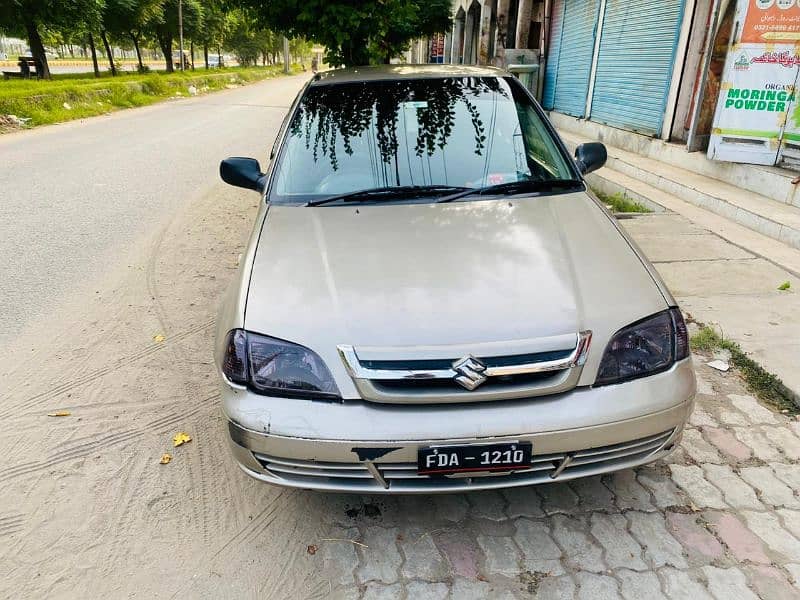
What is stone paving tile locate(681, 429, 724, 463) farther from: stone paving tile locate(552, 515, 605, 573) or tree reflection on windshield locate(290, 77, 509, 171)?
tree reflection on windshield locate(290, 77, 509, 171)

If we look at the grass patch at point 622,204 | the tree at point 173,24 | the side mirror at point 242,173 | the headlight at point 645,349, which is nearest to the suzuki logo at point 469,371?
the headlight at point 645,349

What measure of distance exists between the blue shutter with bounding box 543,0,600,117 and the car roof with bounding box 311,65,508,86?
8462 millimetres

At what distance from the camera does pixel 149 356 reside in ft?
12.4

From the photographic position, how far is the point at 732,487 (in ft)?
8.66

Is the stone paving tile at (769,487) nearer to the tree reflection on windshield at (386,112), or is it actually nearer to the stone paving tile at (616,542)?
the stone paving tile at (616,542)

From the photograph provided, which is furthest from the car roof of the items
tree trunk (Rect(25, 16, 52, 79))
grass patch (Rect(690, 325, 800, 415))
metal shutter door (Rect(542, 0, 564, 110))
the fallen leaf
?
tree trunk (Rect(25, 16, 52, 79))

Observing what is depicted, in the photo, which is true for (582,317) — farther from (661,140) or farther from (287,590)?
(661,140)

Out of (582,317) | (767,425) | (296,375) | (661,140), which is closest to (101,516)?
(296,375)

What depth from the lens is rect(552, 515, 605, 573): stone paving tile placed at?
224 centimetres

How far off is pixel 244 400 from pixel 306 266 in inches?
23.9

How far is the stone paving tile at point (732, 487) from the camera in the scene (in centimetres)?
254

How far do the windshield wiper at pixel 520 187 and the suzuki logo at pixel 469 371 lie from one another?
1.16 meters

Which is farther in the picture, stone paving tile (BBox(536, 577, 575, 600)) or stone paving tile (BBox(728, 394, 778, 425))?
stone paving tile (BBox(728, 394, 778, 425))

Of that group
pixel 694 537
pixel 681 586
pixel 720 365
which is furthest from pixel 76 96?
pixel 681 586
